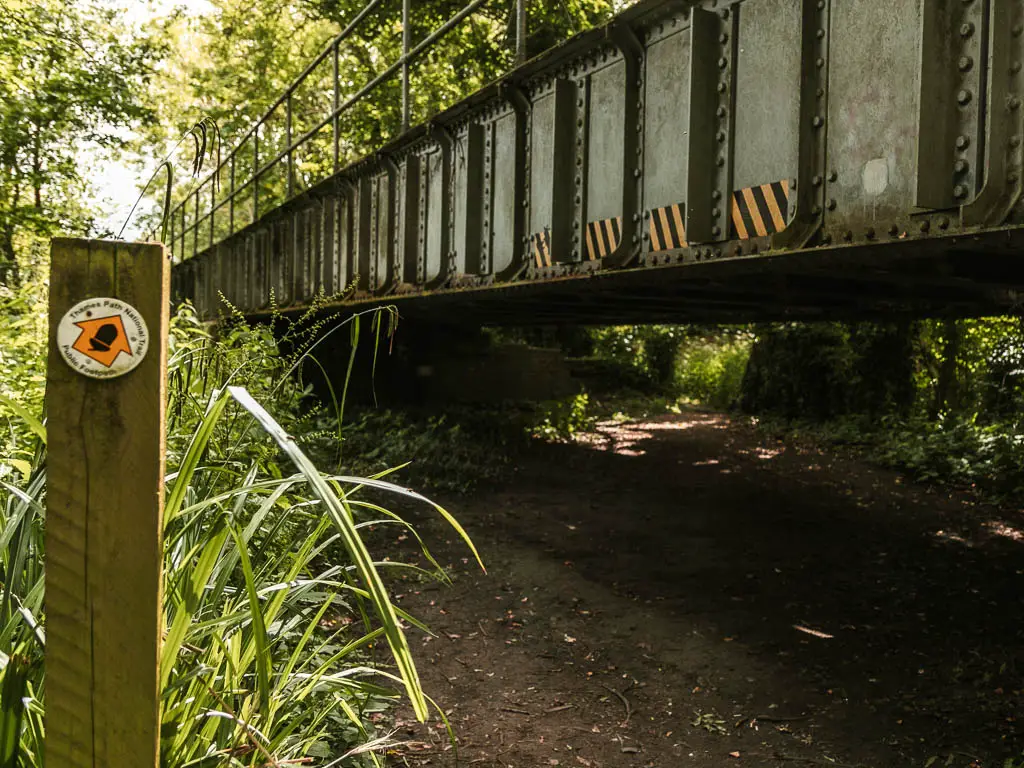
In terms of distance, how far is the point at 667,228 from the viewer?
516 centimetres

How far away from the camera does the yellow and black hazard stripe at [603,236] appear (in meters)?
5.61

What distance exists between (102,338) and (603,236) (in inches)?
183

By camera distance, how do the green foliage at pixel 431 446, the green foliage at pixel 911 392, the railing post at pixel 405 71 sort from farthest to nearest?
the green foliage at pixel 911 392 → the green foliage at pixel 431 446 → the railing post at pixel 405 71

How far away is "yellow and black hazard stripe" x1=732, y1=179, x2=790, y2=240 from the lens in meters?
4.31

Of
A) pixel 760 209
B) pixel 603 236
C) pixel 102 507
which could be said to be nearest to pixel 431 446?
pixel 603 236

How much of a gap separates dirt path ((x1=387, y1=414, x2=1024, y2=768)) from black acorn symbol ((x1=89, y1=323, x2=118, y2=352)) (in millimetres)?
2476

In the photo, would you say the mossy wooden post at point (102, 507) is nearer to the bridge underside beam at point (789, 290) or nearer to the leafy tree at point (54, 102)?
the bridge underside beam at point (789, 290)

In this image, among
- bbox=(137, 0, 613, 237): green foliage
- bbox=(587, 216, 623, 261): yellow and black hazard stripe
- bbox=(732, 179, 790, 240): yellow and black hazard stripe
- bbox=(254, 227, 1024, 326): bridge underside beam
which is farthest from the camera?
bbox=(137, 0, 613, 237): green foliage

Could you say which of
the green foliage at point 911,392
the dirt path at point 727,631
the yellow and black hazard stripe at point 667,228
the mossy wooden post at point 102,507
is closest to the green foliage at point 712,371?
the green foliage at point 911,392

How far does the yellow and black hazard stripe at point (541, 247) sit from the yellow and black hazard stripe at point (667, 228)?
1.17 metres

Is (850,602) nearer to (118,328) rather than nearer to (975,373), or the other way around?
(118,328)

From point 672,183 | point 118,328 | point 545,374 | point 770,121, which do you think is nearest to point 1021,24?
point 770,121

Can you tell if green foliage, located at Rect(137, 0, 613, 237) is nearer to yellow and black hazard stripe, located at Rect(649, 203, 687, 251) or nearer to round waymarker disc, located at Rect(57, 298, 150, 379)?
yellow and black hazard stripe, located at Rect(649, 203, 687, 251)

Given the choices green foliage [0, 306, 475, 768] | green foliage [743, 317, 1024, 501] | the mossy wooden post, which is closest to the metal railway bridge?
green foliage [0, 306, 475, 768]
